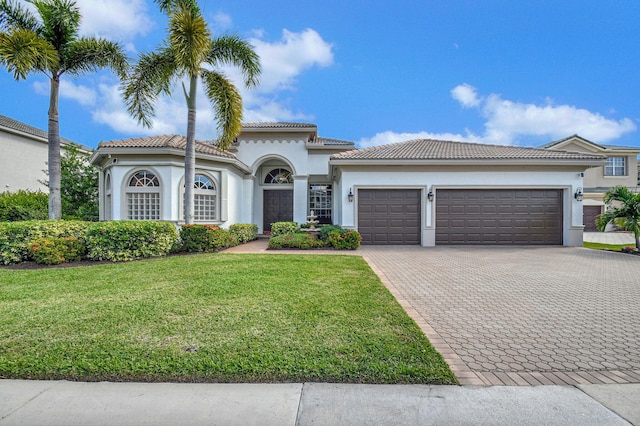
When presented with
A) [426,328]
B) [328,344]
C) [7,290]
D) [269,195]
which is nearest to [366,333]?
[328,344]

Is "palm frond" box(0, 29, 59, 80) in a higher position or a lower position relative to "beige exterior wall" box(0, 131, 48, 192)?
higher

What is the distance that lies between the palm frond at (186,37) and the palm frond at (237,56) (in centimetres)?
127

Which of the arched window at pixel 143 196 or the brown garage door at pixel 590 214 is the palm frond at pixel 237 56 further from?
the brown garage door at pixel 590 214

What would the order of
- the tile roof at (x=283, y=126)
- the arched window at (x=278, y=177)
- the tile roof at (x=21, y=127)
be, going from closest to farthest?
the tile roof at (x=283, y=126) < the arched window at (x=278, y=177) < the tile roof at (x=21, y=127)

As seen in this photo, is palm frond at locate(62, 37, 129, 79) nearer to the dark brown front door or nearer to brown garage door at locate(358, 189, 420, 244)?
the dark brown front door

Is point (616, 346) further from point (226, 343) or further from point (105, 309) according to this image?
point (105, 309)

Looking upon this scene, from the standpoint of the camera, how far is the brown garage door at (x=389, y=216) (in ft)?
43.0

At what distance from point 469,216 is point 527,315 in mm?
9264

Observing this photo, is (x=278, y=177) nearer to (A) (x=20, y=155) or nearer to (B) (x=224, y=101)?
(B) (x=224, y=101)

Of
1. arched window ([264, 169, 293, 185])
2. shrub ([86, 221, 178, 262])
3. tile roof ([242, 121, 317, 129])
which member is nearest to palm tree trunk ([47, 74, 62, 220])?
shrub ([86, 221, 178, 262])

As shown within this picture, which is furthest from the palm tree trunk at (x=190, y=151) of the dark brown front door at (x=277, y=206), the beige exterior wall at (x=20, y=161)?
the beige exterior wall at (x=20, y=161)

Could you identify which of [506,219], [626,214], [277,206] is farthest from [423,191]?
[277,206]

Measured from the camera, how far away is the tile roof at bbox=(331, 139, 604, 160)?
1260 cm

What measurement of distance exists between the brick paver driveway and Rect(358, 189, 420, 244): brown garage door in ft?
12.8
